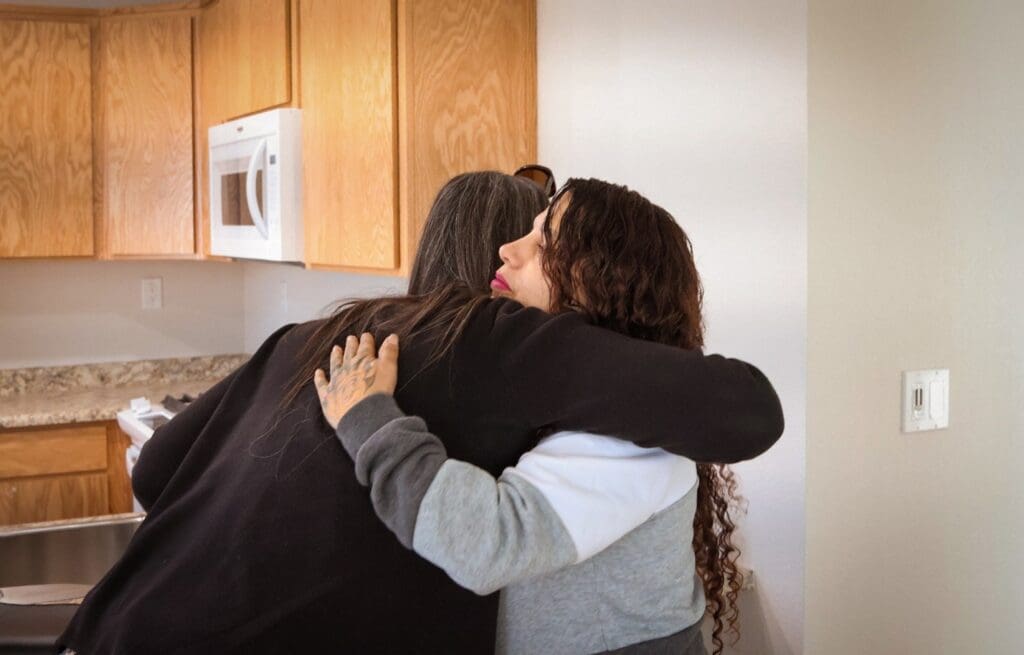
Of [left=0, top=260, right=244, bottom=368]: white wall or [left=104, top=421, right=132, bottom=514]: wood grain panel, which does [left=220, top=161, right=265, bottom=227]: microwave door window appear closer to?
[left=104, top=421, right=132, bottom=514]: wood grain panel

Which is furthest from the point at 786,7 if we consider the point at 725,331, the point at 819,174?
the point at 725,331

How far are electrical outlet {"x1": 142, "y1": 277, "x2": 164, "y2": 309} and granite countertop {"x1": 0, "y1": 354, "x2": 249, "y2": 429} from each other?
217 mm

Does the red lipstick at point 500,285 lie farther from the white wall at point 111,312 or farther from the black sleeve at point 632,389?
the white wall at point 111,312

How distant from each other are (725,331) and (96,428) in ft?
7.92

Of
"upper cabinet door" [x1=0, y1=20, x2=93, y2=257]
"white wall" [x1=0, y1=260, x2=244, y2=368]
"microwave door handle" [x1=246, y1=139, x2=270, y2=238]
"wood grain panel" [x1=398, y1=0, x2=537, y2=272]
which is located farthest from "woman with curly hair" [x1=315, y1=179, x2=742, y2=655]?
"white wall" [x1=0, y1=260, x2=244, y2=368]

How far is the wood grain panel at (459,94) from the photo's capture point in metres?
2.57

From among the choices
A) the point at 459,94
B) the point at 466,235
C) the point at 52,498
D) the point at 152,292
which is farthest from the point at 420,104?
the point at 152,292

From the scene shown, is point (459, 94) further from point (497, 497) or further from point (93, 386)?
point (93, 386)

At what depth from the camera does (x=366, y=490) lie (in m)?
1.15

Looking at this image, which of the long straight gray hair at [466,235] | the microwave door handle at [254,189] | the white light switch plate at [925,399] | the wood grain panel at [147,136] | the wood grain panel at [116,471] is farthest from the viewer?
the wood grain panel at [147,136]

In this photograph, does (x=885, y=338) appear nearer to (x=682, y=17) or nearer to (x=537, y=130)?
(x=682, y=17)

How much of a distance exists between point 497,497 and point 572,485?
82 mm

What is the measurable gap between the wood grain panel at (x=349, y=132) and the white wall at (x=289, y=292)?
1.61 ft

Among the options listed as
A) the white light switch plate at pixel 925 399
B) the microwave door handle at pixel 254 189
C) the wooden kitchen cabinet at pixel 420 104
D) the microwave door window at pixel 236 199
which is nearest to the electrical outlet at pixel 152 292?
the microwave door window at pixel 236 199
